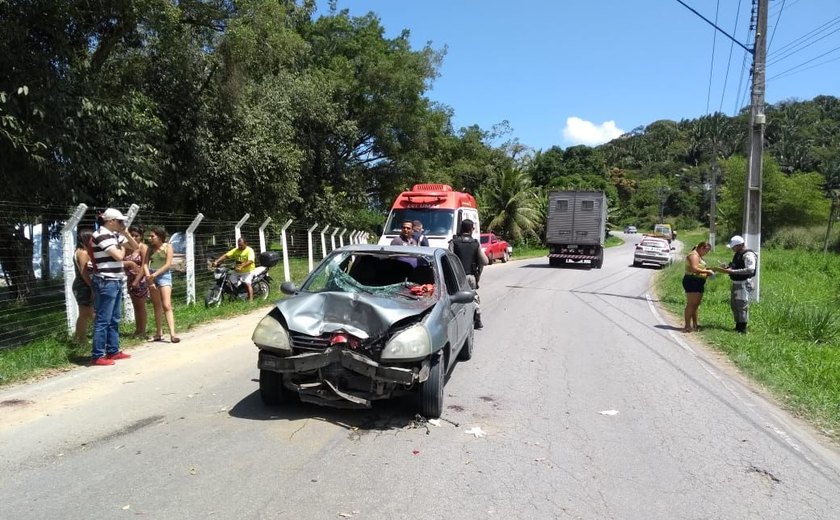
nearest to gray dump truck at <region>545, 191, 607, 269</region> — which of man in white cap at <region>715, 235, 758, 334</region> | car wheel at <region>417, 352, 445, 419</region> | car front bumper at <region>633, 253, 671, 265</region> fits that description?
car front bumper at <region>633, 253, 671, 265</region>

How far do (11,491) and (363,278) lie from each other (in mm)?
4063

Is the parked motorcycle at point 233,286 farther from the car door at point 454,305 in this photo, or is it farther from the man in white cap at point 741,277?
the man in white cap at point 741,277

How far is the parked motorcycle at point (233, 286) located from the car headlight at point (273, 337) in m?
7.94

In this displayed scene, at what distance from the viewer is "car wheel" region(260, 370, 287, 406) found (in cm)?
556

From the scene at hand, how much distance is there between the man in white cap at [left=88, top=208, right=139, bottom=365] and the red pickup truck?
2494 cm

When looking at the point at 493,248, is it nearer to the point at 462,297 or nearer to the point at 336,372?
the point at 462,297

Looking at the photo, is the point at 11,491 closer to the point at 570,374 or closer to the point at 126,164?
the point at 570,374

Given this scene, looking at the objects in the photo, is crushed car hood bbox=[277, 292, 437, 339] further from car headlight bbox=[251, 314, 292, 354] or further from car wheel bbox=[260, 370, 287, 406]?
car wheel bbox=[260, 370, 287, 406]

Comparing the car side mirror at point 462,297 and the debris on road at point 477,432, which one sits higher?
Result: the car side mirror at point 462,297

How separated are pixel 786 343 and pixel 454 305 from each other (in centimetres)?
688

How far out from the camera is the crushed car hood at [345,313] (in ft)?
17.4

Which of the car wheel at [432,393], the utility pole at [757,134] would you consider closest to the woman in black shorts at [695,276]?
the utility pole at [757,134]

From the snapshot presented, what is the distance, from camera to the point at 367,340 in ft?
17.1

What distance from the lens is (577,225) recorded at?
28.2m
